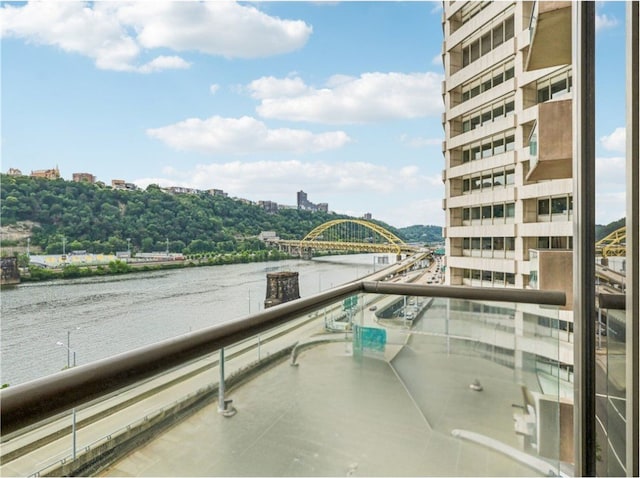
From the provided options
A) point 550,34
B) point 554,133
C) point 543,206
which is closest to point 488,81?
point 543,206

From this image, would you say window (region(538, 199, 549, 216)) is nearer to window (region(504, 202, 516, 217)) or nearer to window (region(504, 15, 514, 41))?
window (region(504, 202, 516, 217))

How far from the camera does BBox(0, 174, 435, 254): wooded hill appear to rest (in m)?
2.96

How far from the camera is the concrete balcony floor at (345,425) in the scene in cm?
113

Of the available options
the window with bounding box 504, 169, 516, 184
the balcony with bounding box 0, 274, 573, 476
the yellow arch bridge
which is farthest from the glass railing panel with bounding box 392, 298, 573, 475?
the window with bounding box 504, 169, 516, 184

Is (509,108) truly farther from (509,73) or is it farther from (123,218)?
(123,218)

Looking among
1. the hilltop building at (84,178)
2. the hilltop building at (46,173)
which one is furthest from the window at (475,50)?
the hilltop building at (46,173)

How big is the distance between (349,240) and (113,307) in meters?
6.63

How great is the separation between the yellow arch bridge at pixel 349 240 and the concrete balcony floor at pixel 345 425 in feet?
13.4

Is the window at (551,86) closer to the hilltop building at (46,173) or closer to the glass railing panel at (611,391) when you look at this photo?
the glass railing panel at (611,391)

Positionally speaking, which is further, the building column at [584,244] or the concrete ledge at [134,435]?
the building column at [584,244]

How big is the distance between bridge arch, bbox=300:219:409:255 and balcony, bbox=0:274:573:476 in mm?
4737

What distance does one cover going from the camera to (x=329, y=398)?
1.66 metres

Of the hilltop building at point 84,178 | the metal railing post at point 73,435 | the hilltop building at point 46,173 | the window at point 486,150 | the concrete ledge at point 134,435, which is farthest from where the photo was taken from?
→ the window at point 486,150

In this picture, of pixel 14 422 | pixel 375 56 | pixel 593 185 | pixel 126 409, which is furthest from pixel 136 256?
pixel 375 56
